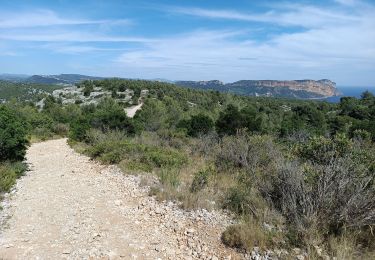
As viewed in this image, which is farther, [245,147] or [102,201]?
[245,147]

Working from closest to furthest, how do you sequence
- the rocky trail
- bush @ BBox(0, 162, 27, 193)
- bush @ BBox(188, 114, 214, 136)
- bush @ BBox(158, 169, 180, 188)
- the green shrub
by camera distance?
the rocky trail → the green shrub → bush @ BBox(158, 169, 180, 188) → bush @ BBox(0, 162, 27, 193) → bush @ BBox(188, 114, 214, 136)

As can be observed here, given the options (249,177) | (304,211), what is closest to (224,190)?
(249,177)

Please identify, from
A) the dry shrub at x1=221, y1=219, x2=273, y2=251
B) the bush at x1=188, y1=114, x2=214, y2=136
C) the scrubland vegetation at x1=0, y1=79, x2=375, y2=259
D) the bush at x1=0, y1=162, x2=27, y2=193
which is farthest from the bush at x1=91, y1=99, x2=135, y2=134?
the dry shrub at x1=221, y1=219, x2=273, y2=251

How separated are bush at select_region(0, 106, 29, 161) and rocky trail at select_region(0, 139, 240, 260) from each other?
96.3 inches

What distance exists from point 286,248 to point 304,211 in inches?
25.3

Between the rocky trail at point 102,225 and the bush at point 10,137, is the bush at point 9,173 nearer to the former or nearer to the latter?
the rocky trail at point 102,225

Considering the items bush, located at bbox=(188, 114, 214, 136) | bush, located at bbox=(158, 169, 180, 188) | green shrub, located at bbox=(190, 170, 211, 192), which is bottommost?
bush, located at bbox=(188, 114, 214, 136)

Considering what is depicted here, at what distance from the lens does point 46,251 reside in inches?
201

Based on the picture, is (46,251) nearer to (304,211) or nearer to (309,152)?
(304,211)

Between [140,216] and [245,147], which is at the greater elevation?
[245,147]

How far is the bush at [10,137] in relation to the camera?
1065 cm

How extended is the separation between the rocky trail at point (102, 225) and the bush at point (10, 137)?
2446 mm

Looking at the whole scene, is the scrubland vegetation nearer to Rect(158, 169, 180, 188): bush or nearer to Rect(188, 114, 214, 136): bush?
Rect(158, 169, 180, 188): bush

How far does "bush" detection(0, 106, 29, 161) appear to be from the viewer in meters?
10.6
